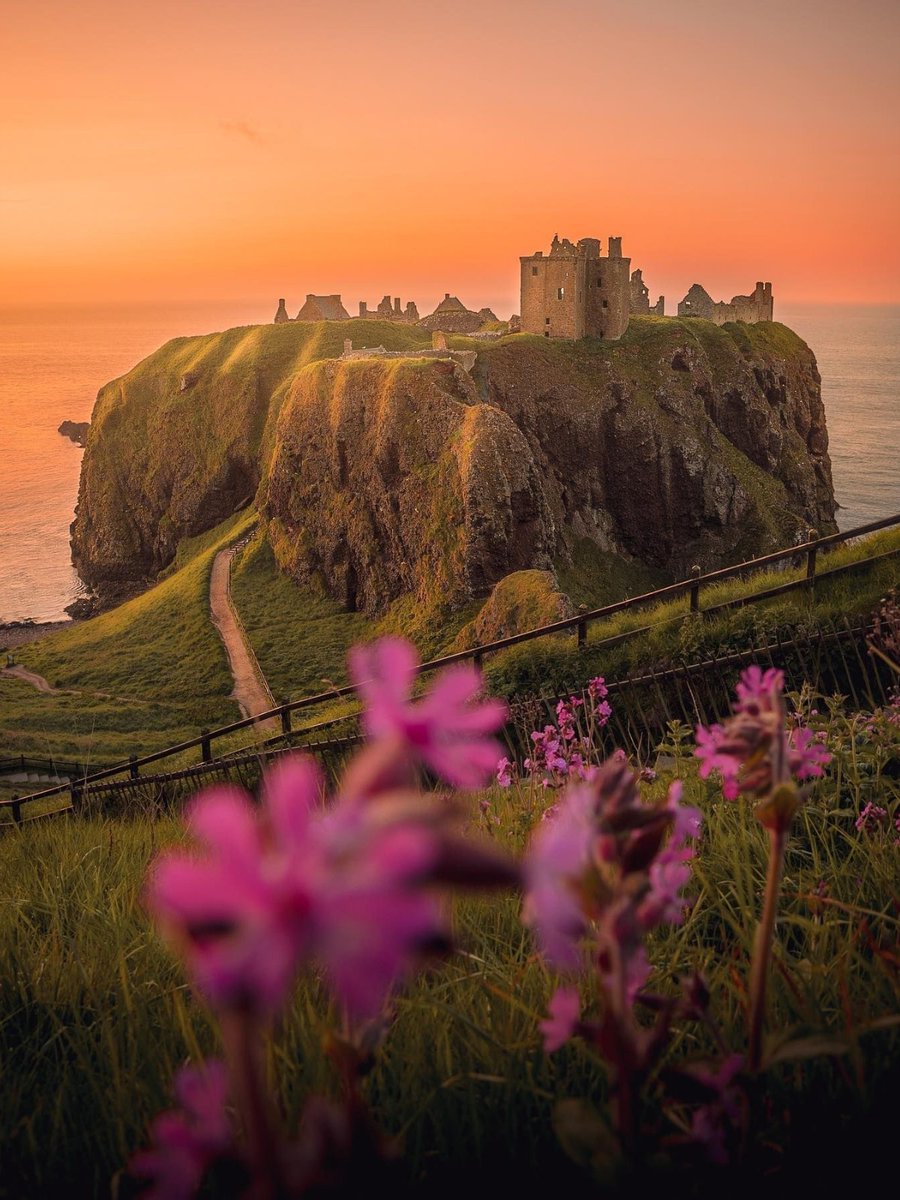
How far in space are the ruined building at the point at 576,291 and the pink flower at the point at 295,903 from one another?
257 feet

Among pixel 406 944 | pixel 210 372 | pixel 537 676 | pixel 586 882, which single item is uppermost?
pixel 210 372

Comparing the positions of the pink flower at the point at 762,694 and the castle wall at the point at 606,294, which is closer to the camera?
the pink flower at the point at 762,694

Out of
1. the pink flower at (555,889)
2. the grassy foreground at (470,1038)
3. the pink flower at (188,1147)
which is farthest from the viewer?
the grassy foreground at (470,1038)

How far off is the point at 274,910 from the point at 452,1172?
4.90ft

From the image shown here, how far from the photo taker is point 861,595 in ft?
45.5

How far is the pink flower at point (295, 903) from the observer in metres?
0.62

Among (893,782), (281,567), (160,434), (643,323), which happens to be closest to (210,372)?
(160,434)

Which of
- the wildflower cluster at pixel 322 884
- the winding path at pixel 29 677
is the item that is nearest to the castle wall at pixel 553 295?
the winding path at pixel 29 677

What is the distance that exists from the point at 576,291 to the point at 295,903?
79.2 metres

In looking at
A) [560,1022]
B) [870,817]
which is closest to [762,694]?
[560,1022]

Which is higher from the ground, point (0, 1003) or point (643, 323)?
point (643, 323)

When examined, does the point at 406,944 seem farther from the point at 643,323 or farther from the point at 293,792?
the point at 643,323

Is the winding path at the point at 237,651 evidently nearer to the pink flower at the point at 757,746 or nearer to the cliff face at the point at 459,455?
the cliff face at the point at 459,455

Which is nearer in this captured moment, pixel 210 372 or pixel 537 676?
pixel 537 676
